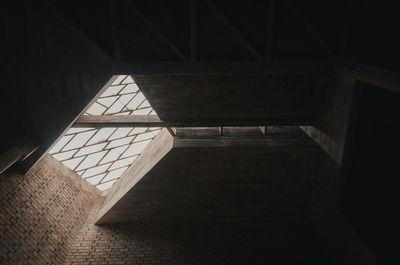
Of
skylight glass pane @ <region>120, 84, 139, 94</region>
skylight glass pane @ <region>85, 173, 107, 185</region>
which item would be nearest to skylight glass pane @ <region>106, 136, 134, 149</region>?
skylight glass pane @ <region>85, 173, 107, 185</region>

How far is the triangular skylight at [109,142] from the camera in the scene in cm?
1155

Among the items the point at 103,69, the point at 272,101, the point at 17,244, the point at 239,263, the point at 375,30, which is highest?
the point at 375,30

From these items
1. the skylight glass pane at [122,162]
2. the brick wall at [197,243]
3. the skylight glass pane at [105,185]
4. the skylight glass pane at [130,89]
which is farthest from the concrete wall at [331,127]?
the skylight glass pane at [105,185]

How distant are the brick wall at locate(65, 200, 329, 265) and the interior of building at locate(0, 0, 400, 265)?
7 centimetres

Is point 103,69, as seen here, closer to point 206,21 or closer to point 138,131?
point 206,21

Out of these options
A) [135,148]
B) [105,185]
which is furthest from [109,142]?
[105,185]

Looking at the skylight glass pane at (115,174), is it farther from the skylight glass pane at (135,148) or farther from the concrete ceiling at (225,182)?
the concrete ceiling at (225,182)

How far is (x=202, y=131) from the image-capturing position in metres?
12.6

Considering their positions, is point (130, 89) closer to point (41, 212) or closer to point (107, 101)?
point (107, 101)

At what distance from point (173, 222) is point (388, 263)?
383 inches

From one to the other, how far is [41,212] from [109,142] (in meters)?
4.42

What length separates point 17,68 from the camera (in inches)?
241

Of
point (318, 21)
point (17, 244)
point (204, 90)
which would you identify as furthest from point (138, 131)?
point (318, 21)

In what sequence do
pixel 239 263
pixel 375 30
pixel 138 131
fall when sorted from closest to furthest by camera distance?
pixel 375 30 < pixel 239 263 < pixel 138 131
